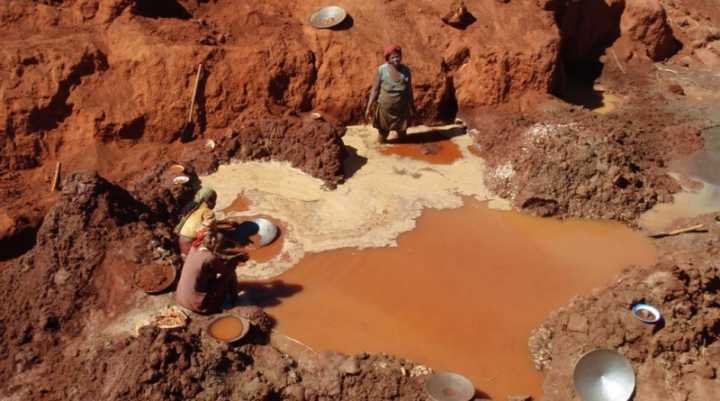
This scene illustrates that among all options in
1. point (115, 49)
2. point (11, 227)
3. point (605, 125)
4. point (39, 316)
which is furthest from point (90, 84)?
point (605, 125)

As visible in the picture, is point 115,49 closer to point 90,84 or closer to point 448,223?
point 90,84

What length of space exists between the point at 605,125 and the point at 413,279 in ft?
15.1

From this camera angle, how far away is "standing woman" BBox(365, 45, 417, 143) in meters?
10.1

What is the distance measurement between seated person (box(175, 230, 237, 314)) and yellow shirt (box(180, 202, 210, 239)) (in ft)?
1.86

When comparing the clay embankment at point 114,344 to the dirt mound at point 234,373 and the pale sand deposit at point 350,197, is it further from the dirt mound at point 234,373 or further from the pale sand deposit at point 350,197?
the pale sand deposit at point 350,197

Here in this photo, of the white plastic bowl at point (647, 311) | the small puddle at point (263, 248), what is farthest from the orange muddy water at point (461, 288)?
the white plastic bowl at point (647, 311)

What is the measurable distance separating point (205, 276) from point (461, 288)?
2.86 metres

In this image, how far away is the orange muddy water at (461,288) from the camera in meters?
6.90

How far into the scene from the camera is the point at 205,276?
6641 millimetres

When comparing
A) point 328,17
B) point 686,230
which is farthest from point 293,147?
point 686,230

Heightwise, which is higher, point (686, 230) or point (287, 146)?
point (287, 146)

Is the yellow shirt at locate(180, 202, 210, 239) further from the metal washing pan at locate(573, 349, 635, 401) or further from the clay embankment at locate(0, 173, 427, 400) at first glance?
the metal washing pan at locate(573, 349, 635, 401)

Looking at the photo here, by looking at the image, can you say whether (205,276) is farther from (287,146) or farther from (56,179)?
(56,179)

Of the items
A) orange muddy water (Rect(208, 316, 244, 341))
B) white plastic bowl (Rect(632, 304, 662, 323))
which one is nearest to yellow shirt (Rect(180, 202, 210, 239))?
orange muddy water (Rect(208, 316, 244, 341))
